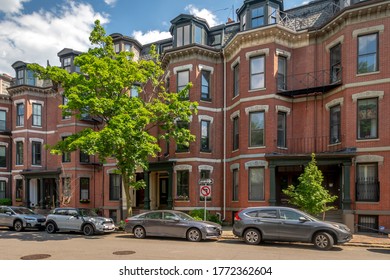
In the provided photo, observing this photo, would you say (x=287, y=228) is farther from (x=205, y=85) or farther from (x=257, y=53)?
(x=205, y=85)

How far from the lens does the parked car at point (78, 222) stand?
16.4 metres

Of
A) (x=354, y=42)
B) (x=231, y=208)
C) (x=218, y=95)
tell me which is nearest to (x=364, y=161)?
(x=354, y=42)

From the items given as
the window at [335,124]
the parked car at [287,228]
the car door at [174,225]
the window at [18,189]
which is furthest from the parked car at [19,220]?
the window at [335,124]

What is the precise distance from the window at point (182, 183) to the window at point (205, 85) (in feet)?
17.6

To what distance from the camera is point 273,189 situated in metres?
18.6

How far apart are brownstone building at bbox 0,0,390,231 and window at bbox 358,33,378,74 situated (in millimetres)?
48

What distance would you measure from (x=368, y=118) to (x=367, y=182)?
132 inches

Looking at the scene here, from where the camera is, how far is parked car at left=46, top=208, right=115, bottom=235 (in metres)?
16.4

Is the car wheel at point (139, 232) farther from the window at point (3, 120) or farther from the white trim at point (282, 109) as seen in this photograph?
the window at point (3, 120)

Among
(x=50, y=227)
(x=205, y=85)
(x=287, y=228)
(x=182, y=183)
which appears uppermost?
(x=205, y=85)

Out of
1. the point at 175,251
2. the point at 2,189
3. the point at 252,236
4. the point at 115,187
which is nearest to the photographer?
the point at 175,251

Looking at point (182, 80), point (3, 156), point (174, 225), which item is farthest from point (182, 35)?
point (3, 156)

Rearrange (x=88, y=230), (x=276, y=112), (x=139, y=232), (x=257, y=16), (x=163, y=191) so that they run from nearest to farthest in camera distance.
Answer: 1. (x=139, y=232)
2. (x=88, y=230)
3. (x=276, y=112)
4. (x=257, y=16)
5. (x=163, y=191)

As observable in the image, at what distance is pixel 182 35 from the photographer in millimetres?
23125
